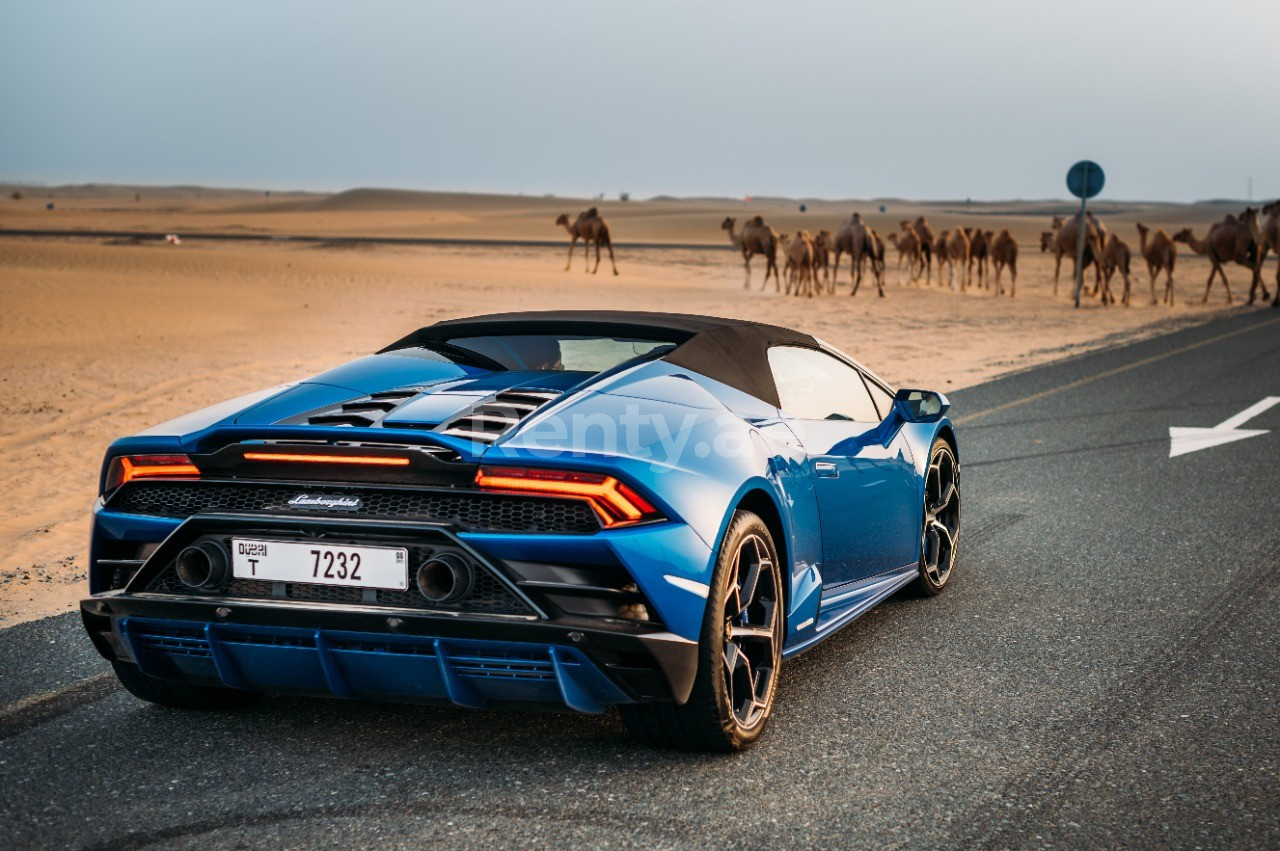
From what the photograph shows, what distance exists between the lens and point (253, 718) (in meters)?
4.84

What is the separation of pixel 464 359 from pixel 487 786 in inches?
71.5

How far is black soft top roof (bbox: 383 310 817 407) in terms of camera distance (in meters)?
4.96

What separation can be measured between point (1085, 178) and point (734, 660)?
96.0 ft

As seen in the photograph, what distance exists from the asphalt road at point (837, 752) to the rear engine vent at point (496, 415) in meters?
1.03

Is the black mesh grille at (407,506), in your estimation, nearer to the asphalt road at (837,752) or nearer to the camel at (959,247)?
the asphalt road at (837,752)

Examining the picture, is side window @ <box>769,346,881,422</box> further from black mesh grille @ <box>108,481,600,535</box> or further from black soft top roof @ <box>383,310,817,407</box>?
black mesh grille @ <box>108,481,600,535</box>

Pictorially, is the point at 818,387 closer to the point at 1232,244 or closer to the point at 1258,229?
the point at 1232,244

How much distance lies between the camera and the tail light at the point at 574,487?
13.0 feet

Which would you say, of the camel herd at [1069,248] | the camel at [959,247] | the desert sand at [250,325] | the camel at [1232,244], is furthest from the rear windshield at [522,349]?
the camel at [959,247]

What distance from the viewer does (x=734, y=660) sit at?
4410mm

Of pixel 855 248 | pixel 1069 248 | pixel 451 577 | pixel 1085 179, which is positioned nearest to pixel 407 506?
pixel 451 577

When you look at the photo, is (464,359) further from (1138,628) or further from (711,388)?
(1138,628)

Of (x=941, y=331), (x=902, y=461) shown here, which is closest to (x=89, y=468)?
(x=902, y=461)

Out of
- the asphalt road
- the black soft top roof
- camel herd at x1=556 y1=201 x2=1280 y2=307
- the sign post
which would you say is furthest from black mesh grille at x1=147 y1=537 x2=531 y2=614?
camel herd at x1=556 y1=201 x2=1280 y2=307
